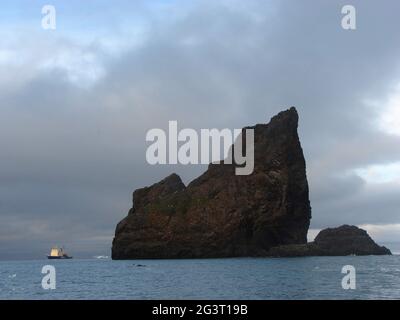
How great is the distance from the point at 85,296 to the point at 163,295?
1025 cm
